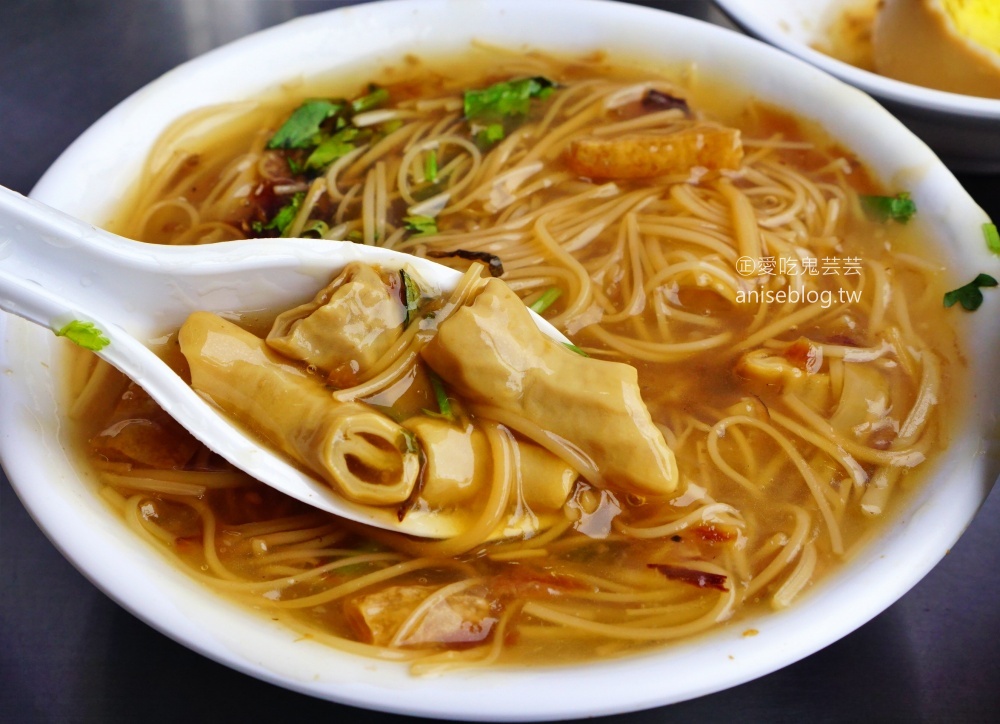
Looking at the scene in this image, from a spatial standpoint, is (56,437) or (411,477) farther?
(56,437)

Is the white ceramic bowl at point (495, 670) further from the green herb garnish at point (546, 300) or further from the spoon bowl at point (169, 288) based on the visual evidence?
the green herb garnish at point (546, 300)

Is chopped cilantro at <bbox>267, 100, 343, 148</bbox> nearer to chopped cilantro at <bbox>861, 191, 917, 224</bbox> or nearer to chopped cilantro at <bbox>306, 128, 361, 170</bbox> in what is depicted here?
chopped cilantro at <bbox>306, 128, 361, 170</bbox>

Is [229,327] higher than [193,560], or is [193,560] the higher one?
[229,327]

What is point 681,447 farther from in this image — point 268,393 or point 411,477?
point 268,393

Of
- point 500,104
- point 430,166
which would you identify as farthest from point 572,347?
point 500,104

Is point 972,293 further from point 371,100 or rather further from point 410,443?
point 371,100

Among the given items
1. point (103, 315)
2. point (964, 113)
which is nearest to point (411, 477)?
point (103, 315)

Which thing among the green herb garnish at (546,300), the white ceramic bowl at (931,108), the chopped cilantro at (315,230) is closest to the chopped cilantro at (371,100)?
the chopped cilantro at (315,230)
